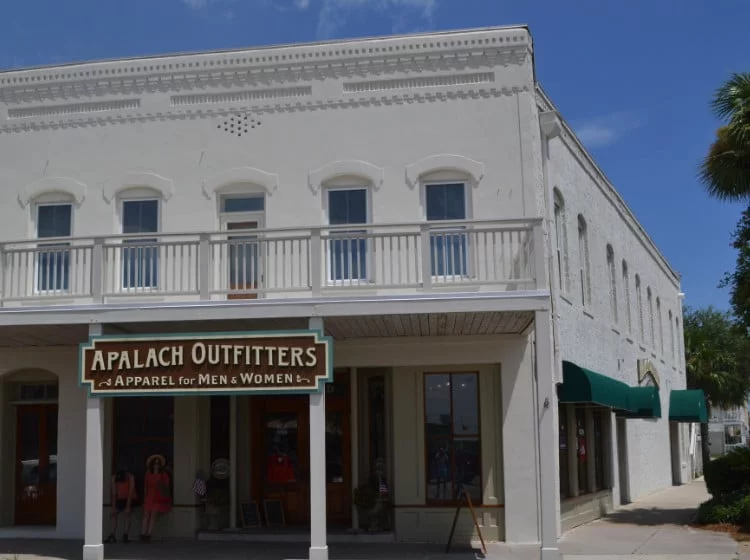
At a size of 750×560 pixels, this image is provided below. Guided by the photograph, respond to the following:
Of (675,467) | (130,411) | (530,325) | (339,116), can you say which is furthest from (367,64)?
(675,467)

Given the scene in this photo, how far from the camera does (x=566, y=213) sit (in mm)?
19109

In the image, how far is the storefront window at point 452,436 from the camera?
622 inches

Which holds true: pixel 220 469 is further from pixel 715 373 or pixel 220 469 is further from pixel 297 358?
pixel 715 373

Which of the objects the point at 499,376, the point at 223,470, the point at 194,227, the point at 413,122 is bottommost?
the point at 223,470

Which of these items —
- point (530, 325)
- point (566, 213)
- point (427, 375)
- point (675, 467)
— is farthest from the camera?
point (675, 467)

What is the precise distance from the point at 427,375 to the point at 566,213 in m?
5.00

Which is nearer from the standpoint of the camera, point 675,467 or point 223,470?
point 223,470

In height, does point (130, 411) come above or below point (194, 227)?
below

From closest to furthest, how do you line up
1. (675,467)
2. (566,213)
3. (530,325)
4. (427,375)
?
(530,325) < (427,375) < (566,213) < (675,467)

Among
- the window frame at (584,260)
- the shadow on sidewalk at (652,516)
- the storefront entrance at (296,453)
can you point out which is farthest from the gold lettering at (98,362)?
the shadow on sidewalk at (652,516)

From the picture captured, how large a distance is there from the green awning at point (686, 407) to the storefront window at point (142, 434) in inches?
694

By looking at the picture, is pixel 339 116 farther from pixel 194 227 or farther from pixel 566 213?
pixel 566 213

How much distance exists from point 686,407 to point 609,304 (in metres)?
8.52

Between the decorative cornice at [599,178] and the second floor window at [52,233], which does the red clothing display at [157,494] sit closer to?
the second floor window at [52,233]
